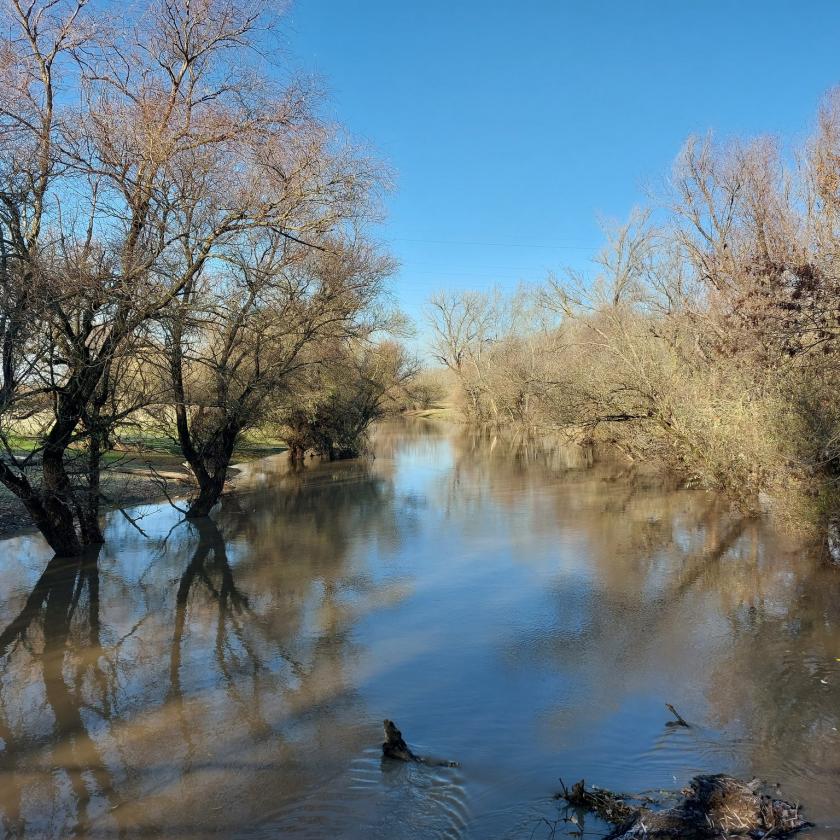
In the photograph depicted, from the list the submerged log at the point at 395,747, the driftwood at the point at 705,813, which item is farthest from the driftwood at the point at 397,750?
the driftwood at the point at 705,813

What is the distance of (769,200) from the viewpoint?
48.3 ft

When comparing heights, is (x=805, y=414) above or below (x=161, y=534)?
above

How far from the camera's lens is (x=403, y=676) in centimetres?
689

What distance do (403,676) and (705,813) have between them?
3.24 meters

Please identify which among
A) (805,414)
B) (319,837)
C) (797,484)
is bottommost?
(319,837)

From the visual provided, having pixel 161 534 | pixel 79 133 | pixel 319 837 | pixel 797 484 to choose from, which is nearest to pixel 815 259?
pixel 797 484

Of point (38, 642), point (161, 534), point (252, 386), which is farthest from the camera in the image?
point (252, 386)

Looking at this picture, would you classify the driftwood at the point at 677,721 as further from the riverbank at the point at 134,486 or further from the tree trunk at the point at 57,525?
the tree trunk at the point at 57,525

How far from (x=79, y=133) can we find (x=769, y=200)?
13.1 meters

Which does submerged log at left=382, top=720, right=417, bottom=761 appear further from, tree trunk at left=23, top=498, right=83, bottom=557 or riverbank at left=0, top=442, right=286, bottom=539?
tree trunk at left=23, top=498, right=83, bottom=557

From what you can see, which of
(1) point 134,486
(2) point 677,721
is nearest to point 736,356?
(2) point 677,721

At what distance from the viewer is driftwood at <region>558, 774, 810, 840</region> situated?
415 centimetres

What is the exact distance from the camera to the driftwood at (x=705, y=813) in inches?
163

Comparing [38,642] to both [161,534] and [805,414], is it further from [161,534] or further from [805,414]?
[805,414]
